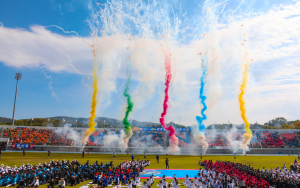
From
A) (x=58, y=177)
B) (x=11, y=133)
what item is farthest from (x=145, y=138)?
(x=58, y=177)

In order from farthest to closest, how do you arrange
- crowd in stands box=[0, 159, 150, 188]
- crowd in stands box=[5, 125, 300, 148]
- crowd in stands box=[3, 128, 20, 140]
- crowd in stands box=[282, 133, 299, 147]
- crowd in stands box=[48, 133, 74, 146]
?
1. crowd in stands box=[48, 133, 74, 146]
2. crowd in stands box=[3, 128, 20, 140]
3. crowd in stands box=[5, 125, 300, 148]
4. crowd in stands box=[282, 133, 299, 147]
5. crowd in stands box=[0, 159, 150, 188]

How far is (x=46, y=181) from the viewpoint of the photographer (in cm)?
2130

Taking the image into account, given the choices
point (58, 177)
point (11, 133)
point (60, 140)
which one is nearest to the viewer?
point (58, 177)

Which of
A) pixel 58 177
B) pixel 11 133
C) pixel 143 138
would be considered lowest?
pixel 58 177

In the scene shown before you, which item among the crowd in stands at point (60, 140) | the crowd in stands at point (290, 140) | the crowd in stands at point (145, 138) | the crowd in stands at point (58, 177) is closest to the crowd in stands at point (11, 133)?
the crowd in stands at point (145, 138)

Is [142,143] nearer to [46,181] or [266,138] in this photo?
[266,138]

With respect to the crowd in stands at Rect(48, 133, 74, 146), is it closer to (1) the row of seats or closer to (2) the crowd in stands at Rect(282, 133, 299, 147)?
(1) the row of seats

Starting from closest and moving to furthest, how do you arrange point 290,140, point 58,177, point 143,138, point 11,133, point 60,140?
point 58,177 → point 290,140 → point 11,133 → point 60,140 → point 143,138

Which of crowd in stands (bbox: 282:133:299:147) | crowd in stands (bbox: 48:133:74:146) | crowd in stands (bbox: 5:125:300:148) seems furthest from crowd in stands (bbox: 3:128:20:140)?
crowd in stands (bbox: 282:133:299:147)

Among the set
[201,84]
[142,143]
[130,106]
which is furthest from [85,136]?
[201,84]

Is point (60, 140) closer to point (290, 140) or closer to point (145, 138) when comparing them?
point (145, 138)

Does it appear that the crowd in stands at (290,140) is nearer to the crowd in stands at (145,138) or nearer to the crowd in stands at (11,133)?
the crowd in stands at (145,138)

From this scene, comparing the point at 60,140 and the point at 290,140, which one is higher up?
the point at 290,140

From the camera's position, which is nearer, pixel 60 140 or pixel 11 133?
pixel 11 133
